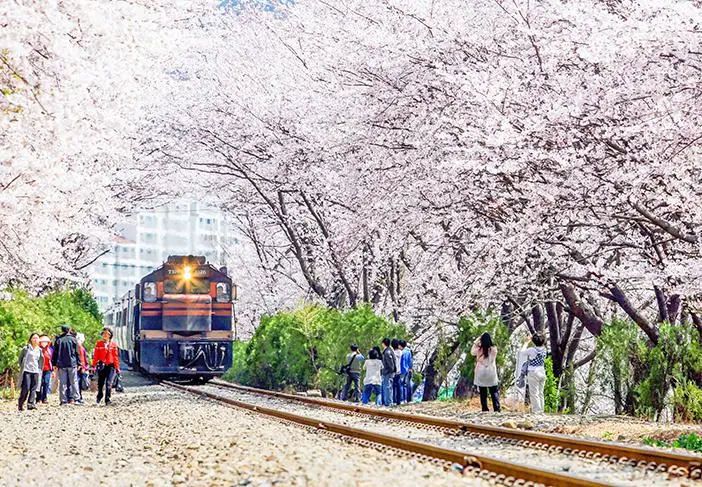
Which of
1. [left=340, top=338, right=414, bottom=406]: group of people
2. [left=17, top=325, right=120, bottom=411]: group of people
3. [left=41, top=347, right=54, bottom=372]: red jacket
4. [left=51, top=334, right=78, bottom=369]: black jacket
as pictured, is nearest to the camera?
[left=17, top=325, right=120, bottom=411]: group of people

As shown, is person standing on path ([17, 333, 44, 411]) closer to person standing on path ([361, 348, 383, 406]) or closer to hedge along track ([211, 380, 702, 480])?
person standing on path ([361, 348, 383, 406])

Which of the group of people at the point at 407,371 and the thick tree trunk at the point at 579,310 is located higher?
the thick tree trunk at the point at 579,310

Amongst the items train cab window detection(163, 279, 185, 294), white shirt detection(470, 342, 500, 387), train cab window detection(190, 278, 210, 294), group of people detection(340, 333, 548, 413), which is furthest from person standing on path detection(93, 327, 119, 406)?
white shirt detection(470, 342, 500, 387)

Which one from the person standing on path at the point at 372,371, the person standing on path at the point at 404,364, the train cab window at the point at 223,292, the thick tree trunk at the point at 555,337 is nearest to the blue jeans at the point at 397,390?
the person standing on path at the point at 404,364

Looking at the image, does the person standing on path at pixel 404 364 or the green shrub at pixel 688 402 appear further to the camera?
the person standing on path at pixel 404 364

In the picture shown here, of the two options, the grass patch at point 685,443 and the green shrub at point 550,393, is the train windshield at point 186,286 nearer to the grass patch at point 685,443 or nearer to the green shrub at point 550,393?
the green shrub at point 550,393

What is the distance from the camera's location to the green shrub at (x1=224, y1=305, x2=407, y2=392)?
2342 centimetres

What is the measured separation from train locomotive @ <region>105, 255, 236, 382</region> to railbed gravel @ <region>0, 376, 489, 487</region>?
8.59 meters

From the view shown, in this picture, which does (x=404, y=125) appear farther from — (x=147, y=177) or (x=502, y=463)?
(x=147, y=177)

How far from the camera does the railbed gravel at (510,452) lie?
822 centimetres

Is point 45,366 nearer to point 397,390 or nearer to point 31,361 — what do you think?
point 31,361

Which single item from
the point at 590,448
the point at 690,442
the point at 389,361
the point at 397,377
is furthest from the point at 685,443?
the point at 397,377

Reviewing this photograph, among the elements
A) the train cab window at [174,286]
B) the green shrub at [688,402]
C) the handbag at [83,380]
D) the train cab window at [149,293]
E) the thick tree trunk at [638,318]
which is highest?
the train cab window at [174,286]

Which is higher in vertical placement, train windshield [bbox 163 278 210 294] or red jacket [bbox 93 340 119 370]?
train windshield [bbox 163 278 210 294]
